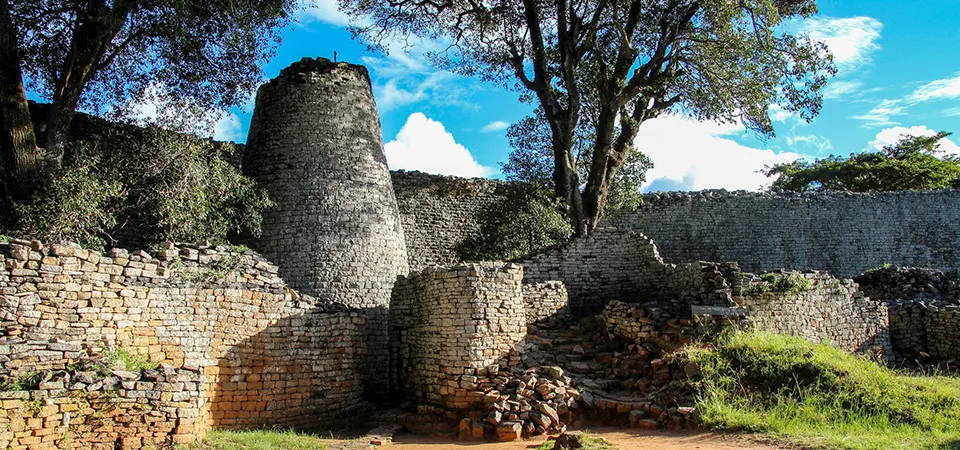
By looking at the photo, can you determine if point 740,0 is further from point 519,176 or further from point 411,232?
point 411,232

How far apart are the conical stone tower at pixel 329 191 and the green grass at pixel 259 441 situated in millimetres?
2740

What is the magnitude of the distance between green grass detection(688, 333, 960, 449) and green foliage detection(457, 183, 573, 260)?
6.24m

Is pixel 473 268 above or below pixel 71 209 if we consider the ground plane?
below

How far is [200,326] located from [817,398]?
7.45 metres

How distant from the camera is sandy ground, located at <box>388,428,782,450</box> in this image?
283 inches

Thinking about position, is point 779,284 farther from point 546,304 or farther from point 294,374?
point 294,374

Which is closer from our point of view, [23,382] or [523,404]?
[23,382]

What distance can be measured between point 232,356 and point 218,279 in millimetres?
1030

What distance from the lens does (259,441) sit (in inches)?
309

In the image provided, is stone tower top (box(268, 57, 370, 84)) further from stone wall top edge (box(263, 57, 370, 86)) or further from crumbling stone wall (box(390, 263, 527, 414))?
crumbling stone wall (box(390, 263, 527, 414))

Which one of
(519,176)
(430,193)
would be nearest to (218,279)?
(430,193)

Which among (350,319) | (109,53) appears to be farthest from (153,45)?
(350,319)

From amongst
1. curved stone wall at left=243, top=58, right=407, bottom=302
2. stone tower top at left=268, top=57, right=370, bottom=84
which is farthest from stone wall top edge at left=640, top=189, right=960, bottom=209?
stone tower top at left=268, top=57, right=370, bottom=84

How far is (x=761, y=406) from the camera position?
313 inches
